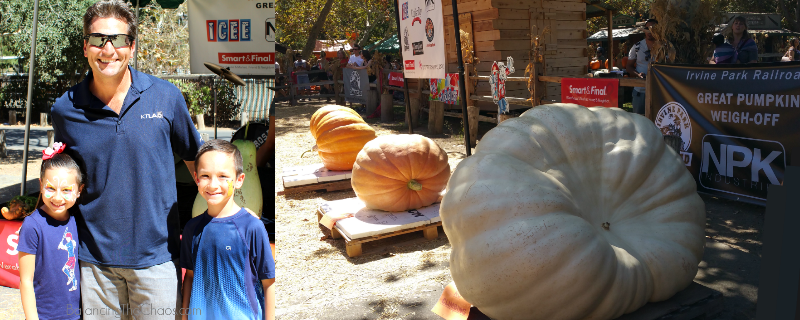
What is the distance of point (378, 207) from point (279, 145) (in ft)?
18.1

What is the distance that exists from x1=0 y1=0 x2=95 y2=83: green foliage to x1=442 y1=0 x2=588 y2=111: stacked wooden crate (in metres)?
6.96

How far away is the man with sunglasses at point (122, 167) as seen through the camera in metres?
1.79

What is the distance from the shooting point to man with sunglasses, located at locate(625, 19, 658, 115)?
21.0ft

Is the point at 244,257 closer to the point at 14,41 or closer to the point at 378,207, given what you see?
the point at 378,207

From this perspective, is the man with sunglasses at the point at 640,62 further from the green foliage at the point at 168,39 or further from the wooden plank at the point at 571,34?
the green foliage at the point at 168,39

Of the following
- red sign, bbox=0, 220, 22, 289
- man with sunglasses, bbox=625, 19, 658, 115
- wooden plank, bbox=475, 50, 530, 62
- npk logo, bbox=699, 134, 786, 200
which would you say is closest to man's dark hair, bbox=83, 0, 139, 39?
red sign, bbox=0, 220, 22, 289

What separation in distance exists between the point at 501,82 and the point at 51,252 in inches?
244

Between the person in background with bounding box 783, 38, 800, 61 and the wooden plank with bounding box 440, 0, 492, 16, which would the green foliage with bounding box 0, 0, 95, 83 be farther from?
the person in background with bounding box 783, 38, 800, 61

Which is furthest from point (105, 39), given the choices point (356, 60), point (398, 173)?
point (356, 60)

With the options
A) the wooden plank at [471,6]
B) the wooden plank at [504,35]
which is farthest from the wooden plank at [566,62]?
the wooden plank at [471,6]

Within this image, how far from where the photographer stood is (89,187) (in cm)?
183

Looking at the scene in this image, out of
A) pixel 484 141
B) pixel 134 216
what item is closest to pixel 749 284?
pixel 484 141

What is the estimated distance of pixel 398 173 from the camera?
4.45 metres

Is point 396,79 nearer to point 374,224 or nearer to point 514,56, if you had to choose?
point 514,56
